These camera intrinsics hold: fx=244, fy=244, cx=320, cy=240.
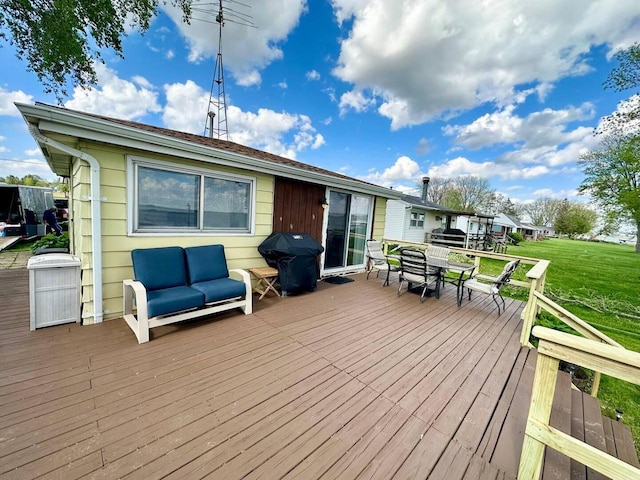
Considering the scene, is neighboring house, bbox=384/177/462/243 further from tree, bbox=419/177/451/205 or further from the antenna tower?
tree, bbox=419/177/451/205

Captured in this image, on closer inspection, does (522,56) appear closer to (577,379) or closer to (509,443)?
(577,379)

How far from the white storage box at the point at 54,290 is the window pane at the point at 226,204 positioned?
1.70m

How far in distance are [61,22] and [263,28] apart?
4.15m

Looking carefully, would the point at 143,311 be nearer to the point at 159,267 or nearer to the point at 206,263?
the point at 159,267

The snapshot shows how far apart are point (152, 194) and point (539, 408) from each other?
443cm

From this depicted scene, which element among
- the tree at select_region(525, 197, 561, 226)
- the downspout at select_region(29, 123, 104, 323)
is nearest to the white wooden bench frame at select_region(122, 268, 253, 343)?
the downspout at select_region(29, 123, 104, 323)

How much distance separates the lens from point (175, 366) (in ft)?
7.75

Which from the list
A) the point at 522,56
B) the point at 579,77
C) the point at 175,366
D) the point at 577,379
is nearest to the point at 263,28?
the point at 522,56

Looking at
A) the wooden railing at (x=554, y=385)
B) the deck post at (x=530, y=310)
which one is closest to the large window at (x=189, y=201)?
the wooden railing at (x=554, y=385)

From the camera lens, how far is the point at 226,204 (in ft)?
13.9

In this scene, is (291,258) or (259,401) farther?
(291,258)

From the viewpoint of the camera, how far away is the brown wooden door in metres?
4.91

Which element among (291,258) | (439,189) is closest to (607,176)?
(439,189)

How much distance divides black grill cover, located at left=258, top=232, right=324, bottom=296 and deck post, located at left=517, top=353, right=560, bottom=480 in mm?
3452
